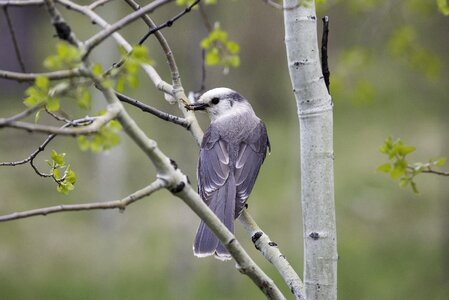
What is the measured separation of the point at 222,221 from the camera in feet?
11.3

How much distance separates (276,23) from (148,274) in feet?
13.0

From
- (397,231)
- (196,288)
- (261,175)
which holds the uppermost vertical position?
(261,175)

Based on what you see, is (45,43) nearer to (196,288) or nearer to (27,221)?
(27,221)

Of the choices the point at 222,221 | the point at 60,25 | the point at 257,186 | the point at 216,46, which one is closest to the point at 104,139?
the point at 60,25

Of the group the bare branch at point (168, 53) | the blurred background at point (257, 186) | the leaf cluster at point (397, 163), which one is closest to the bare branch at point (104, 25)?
the bare branch at point (168, 53)

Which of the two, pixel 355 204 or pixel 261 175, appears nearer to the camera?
pixel 355 204

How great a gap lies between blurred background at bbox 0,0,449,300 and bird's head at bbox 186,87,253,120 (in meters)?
0.97

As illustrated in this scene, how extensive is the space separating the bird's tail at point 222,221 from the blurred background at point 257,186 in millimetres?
1616

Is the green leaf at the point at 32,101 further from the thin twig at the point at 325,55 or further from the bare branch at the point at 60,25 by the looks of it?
the thin twig at the point at 325,55

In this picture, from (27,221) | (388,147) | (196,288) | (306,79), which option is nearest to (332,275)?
(388,147)

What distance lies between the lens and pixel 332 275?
2350 millimetres

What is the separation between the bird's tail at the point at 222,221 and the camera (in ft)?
10.4

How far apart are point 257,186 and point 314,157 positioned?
347 inches

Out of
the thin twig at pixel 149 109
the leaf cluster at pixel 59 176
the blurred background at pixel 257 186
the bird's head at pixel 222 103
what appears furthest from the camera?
the blurred background at pixel 257 186
